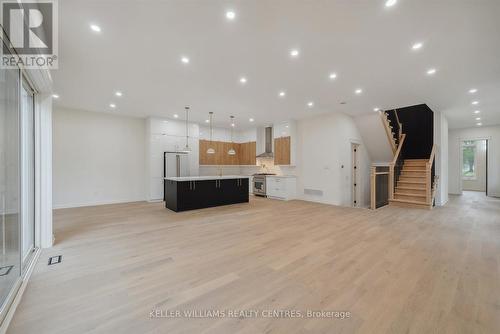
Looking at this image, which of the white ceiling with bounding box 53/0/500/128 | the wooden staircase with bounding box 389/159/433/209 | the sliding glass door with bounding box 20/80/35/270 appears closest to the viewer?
the white ceiling with bounding box 53/0/500/128

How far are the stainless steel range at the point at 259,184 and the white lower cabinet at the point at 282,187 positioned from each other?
1.07ft

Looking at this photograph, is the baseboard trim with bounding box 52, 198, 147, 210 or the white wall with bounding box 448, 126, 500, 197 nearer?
the baseboard trim with bounding box 52, 198, 147, 210

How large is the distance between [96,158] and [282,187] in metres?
6.71

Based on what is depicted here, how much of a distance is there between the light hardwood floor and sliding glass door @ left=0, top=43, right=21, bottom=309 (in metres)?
0.26

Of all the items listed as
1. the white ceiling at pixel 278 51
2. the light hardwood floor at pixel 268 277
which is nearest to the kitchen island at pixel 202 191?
the light hardwood floor at pixel 268 277

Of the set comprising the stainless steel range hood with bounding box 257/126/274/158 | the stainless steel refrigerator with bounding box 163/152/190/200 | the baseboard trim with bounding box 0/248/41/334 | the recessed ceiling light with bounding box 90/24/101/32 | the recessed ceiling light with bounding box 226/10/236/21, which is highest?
the recessed ceiling light with bounding box 226/10/236/21

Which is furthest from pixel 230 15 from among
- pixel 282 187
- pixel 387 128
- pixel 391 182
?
pixel 391 182

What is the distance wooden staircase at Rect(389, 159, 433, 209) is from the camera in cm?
636

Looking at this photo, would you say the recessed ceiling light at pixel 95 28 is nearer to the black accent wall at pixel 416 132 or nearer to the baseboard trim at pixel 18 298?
the baseboard trim at pixel 18 298

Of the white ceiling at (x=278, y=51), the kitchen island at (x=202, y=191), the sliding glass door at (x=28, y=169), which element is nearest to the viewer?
the white ceiling at (x=278, y=51)

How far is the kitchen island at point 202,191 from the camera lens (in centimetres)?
573

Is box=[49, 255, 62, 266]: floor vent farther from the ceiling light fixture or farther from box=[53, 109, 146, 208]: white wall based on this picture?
the ceiling light fixture

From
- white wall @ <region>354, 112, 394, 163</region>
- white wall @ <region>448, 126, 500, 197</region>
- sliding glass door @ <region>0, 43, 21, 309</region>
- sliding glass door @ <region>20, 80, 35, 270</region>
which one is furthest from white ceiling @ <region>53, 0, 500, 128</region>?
white wall @ <region>448, 126, 500, 197</region>

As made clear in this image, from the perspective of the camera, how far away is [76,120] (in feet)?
21.4
